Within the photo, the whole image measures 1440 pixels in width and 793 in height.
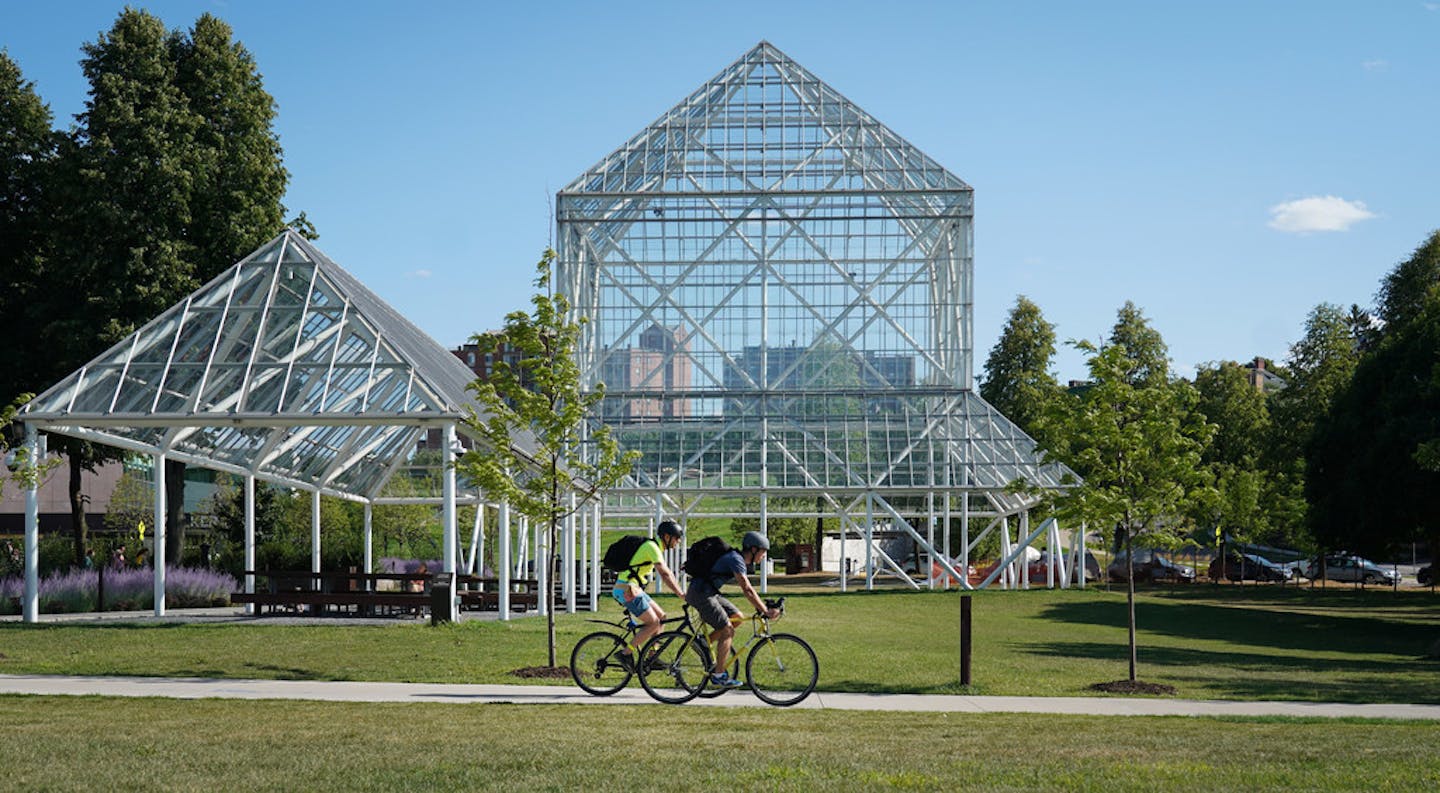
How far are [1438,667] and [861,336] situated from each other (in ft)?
93.5

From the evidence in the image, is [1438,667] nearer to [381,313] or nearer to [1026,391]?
[381,313]

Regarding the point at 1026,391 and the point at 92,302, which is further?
the point at 1026,391

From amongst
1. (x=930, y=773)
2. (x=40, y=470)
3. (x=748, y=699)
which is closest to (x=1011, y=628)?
(x=748, y=699)

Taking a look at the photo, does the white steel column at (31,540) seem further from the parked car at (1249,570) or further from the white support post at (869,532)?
the parked car at (1249,570)

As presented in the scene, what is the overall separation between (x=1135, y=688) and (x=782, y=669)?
606cm

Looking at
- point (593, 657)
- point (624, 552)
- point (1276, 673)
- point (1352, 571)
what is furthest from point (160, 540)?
point (1352, 571)

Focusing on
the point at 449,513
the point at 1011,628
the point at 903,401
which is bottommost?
the point at 1011,628

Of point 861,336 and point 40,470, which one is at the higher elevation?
point 861,336

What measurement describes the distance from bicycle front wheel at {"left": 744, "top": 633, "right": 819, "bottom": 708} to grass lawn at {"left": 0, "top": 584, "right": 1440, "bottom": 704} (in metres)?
2.46

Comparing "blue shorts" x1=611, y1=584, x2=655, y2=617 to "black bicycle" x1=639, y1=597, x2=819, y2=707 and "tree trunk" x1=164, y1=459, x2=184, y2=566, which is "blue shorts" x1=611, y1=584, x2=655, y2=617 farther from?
"tree trunk" x1=164, y1=459, x2=184, y2=566

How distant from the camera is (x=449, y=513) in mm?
24266

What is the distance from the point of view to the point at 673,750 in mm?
10414

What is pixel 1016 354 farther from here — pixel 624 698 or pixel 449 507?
pixel 624 698

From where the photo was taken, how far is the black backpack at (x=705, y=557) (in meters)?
13.4
